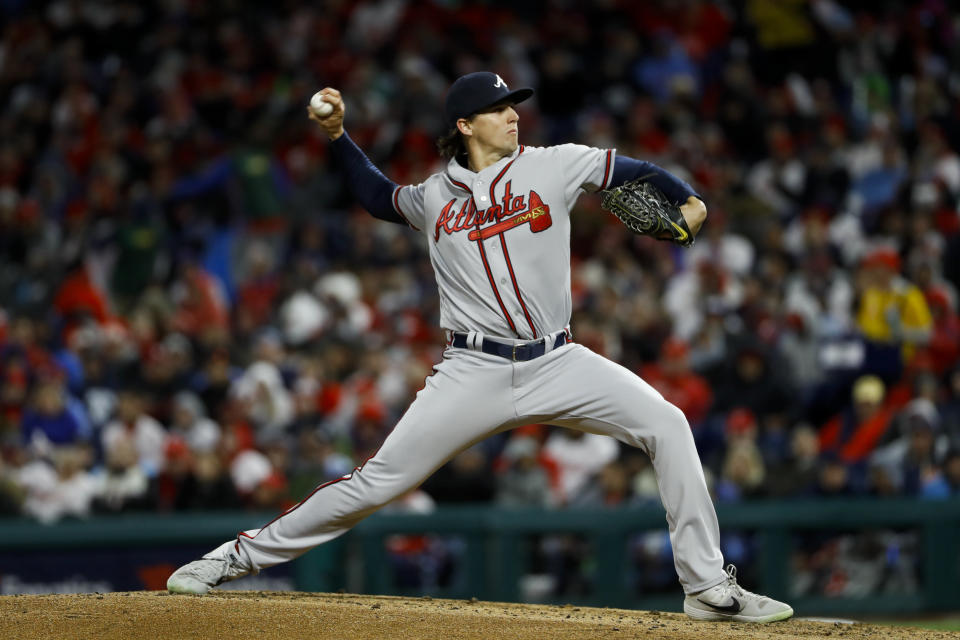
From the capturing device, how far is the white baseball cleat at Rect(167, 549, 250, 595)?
479 centimetres

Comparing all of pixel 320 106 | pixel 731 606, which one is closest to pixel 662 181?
pixel 320 106

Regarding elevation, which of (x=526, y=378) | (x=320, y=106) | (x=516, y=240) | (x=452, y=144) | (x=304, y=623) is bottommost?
(x=304, y=623)

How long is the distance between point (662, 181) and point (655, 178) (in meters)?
0.03

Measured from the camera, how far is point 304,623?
14.6 feet

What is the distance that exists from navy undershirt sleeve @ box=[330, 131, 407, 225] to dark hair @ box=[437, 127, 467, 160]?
0.22m

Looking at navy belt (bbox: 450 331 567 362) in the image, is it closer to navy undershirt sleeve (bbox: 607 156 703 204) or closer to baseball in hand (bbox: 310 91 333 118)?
navy undershirt sleeve (bbox: 607 156 703 204)

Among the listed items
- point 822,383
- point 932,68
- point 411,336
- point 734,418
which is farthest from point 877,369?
point 932,68

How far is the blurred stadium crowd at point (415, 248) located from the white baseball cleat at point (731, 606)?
14.1 feet

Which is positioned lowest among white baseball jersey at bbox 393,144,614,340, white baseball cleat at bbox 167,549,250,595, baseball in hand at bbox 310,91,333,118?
white baseball cleat at bbox 167,549,250,595

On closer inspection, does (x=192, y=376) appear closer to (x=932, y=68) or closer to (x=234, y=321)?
(x=234, y=321)

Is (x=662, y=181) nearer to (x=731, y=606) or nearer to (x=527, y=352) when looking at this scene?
(x=527, y=352)

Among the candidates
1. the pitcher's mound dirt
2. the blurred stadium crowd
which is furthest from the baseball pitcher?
the blurred stadium crowd

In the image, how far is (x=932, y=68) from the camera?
42.8ft

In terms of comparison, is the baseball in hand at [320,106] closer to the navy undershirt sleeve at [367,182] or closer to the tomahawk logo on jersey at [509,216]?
the navy undershirt sleeve at [367,182]
